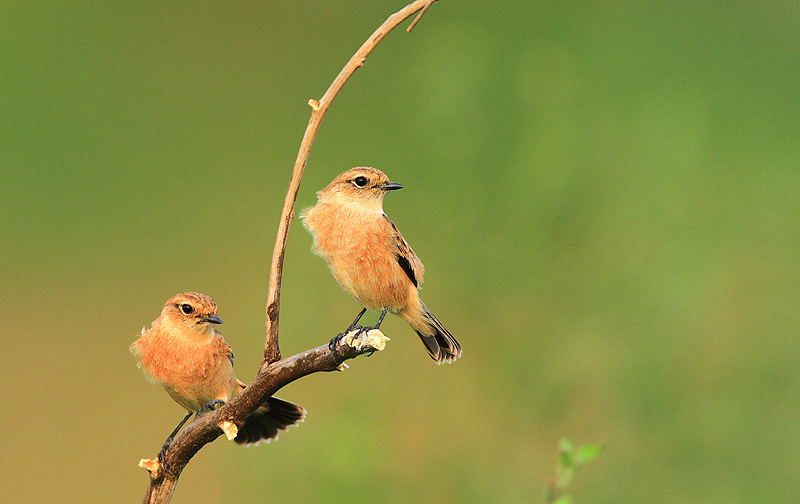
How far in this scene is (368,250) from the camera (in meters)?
2.41

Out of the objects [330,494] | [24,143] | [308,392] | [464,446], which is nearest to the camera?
[330,494]

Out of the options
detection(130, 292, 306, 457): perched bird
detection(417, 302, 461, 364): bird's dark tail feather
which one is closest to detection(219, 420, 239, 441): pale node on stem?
detection(130, 292, 306, 457): perched bird

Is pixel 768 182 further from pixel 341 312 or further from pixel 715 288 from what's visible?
pixel 341 312

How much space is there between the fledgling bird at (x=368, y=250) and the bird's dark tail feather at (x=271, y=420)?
41 centimetres

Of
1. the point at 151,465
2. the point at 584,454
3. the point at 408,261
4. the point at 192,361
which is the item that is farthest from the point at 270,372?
the point at 408,261

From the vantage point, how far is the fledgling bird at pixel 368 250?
2318mm

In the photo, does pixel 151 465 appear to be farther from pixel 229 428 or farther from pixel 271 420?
pixel 271 420

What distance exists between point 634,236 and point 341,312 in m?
Answer: 1.55

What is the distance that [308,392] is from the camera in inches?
217

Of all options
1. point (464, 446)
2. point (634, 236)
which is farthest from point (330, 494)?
point (634, 236)

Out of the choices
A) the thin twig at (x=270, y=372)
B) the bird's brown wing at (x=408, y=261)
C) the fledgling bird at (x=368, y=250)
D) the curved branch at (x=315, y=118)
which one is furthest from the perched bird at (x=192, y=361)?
the curved branch at (x=315, y=118)

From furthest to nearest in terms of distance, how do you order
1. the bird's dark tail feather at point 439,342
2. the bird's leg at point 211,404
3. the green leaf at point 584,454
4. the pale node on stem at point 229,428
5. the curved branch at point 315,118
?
the bird's dark tail feather at point 439,342, the bird's leg at point 211,404, the green leaf at point 584,454, the pale node on stem at point 229,428, the curved branch at point 315,118

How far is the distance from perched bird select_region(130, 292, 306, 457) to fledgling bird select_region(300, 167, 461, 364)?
1.23 feet

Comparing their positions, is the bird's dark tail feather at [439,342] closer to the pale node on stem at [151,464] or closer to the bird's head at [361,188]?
the bird's head at [361,188]
